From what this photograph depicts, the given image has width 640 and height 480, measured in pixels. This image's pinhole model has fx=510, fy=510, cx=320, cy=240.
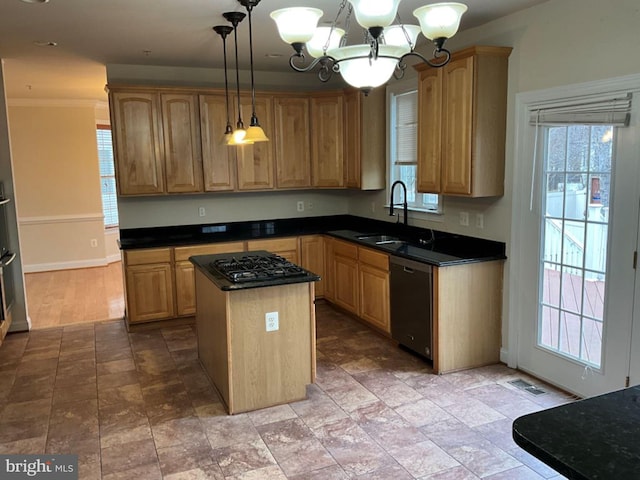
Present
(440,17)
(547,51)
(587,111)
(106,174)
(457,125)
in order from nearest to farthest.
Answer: (440,17), (587,111), (547,51), (457,125), (106,174)

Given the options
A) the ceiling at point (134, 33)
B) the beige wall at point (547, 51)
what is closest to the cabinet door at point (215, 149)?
the ceiling at point (134, 33)

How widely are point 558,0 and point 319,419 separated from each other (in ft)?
10.3

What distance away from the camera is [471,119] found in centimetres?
374

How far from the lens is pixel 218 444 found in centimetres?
295

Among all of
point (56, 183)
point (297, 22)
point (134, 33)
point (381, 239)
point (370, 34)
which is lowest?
point (381, 239)

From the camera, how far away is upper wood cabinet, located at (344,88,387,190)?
17.7 feet

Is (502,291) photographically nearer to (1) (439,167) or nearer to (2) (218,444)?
(1) (439,167)

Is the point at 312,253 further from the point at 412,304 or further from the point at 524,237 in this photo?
the point at 524,237

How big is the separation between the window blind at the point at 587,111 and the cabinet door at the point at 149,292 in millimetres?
3642

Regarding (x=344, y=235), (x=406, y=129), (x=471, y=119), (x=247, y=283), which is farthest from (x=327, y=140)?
(x=247, y=283)

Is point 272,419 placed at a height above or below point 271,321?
below

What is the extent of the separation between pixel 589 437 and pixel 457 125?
298cm

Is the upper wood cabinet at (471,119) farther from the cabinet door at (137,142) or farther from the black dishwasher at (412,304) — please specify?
the cabinet door at (137,142)

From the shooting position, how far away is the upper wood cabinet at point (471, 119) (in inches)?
146
